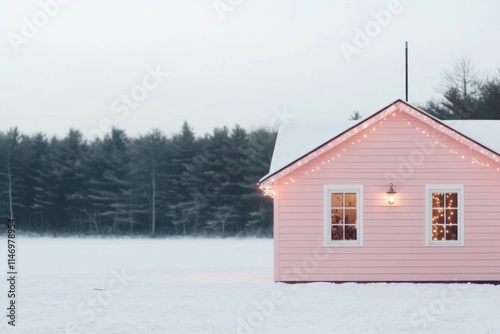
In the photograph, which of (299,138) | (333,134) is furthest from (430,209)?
(299,138)

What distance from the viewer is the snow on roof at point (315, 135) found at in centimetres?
1845

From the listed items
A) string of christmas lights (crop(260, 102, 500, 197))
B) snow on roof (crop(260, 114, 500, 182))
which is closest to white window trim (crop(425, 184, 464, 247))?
string of christmas lights (crop(260, 102, 500, 197))

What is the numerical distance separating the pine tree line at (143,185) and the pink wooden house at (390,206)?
30.4 metres

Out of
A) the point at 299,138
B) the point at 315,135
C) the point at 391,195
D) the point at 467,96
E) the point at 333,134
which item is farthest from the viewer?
the point at 467,96

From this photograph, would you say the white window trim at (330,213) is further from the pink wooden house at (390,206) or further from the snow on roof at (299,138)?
the snow on roof at (299,138)

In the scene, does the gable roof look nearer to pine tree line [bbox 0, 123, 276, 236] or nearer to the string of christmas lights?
the string of christmas lights

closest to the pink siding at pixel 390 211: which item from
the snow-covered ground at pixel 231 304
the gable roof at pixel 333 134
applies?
the gable roof at pixel 333 134

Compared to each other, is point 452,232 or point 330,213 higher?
point 330,213

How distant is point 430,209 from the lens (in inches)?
675

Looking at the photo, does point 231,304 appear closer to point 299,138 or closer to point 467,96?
point 299,138

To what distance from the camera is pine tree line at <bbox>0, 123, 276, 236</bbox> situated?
159 ft

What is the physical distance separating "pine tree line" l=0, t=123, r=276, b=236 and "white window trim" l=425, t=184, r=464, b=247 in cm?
3071

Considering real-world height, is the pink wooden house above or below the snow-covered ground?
above

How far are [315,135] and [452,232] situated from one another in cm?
468
